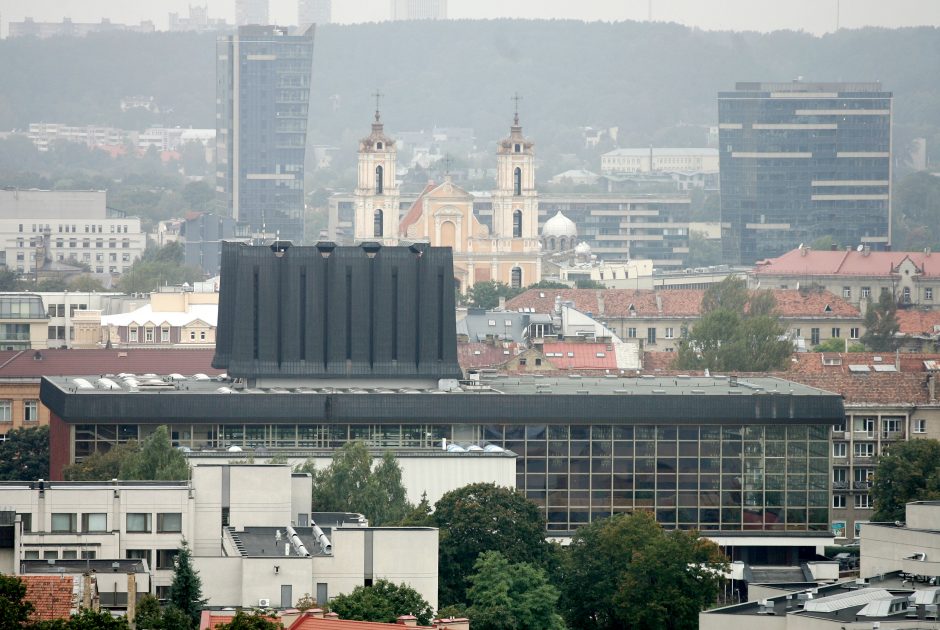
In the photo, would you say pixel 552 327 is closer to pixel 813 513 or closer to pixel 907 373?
pixel 907 373

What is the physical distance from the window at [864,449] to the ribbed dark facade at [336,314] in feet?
57.9

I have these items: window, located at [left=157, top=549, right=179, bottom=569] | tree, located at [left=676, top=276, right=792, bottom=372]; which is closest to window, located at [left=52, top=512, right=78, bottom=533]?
window, located at [left=157, top=549, right=179, bottom=569]

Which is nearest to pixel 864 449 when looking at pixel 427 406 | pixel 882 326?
pixel 427 406

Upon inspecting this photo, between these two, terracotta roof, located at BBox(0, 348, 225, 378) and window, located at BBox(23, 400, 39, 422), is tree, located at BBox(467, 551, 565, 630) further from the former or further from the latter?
window, located at BBox(23, 400, 39, 422)

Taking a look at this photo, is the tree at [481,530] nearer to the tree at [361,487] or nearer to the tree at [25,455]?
the tree at [361,487]

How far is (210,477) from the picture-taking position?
6738cm

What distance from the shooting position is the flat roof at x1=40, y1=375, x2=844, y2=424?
289 ft

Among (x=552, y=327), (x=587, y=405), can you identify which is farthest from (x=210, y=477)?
(x=552, y=327)

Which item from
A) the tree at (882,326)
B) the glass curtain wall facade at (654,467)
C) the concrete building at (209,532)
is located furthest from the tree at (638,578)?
the tree at (882,326)

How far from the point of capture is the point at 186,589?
195 feet

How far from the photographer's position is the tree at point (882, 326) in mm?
160250

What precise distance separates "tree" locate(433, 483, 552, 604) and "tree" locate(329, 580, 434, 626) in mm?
10255

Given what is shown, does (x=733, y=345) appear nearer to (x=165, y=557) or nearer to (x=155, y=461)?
(x=155, y=461)

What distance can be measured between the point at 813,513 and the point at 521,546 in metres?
19.4
